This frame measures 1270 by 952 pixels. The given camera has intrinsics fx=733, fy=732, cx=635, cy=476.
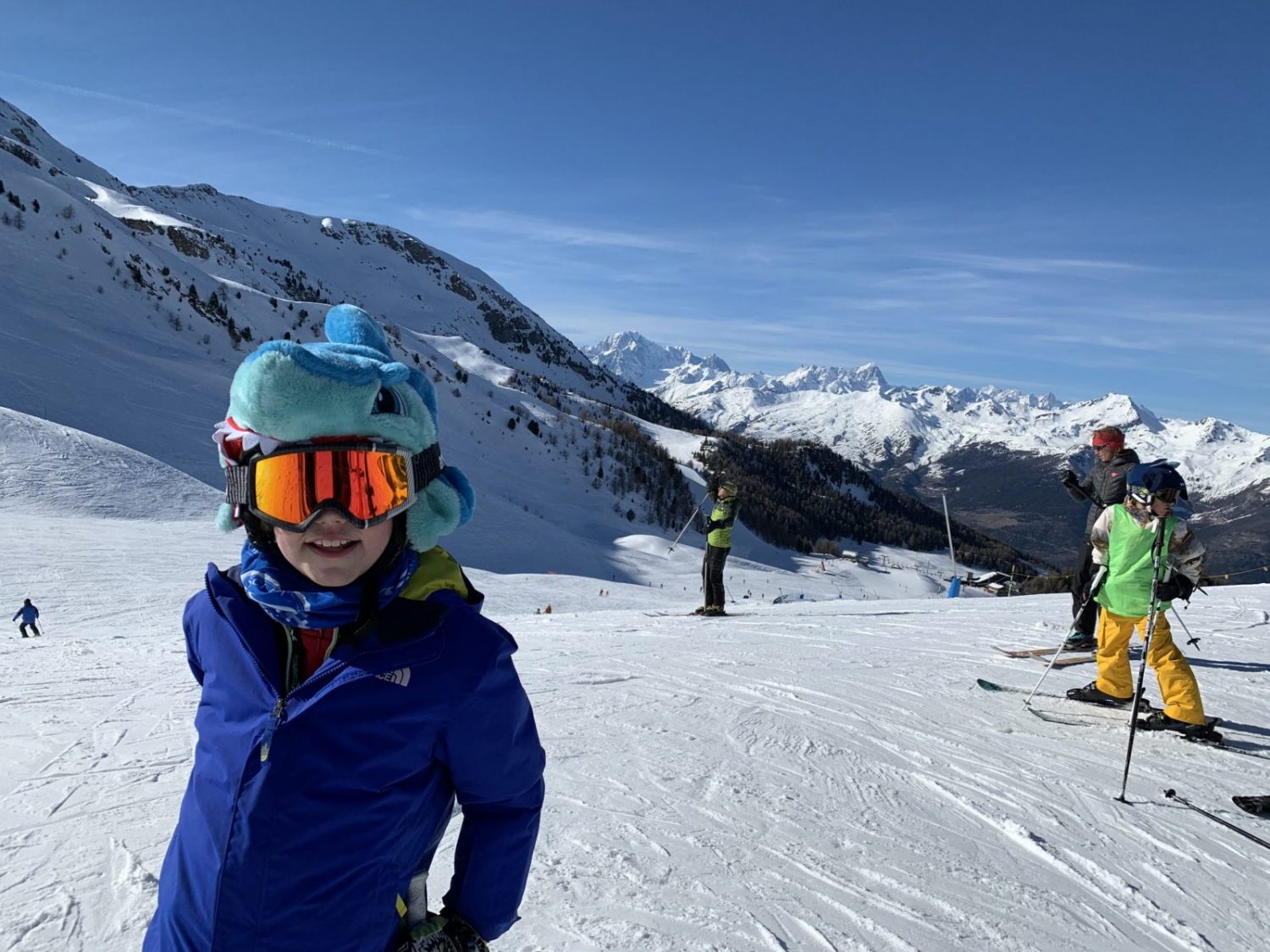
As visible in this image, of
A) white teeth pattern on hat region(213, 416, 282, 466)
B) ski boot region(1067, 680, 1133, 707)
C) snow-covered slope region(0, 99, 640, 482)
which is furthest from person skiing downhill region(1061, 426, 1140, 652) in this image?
snow-covered slope region(0, 99, 640, 482)

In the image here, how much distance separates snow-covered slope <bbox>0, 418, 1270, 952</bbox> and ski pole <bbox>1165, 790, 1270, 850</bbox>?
0.06 metres

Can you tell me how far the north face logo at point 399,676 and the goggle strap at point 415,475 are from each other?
0.41 metres

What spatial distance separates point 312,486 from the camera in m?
1.59

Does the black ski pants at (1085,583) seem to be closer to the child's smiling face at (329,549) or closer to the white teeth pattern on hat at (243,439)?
the child's smiling face at (329,549)

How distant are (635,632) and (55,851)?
6.70 meters

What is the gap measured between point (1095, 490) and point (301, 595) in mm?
8743

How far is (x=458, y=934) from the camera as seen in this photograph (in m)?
1.72

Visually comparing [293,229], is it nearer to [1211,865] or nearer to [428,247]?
[428,247]

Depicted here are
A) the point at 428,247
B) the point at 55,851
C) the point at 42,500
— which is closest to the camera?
the point at 55,851

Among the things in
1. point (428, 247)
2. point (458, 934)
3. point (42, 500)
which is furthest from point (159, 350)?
point (428, 247)

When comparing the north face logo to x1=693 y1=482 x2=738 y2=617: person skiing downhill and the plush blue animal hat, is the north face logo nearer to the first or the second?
the plush blue animal hat

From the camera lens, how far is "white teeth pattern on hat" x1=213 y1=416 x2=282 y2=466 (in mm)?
1607

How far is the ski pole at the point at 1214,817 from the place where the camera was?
12.6 ft

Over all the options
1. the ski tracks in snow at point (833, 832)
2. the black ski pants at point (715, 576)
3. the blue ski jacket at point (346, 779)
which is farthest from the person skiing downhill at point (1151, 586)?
the black ski pants at point (715, 576)
